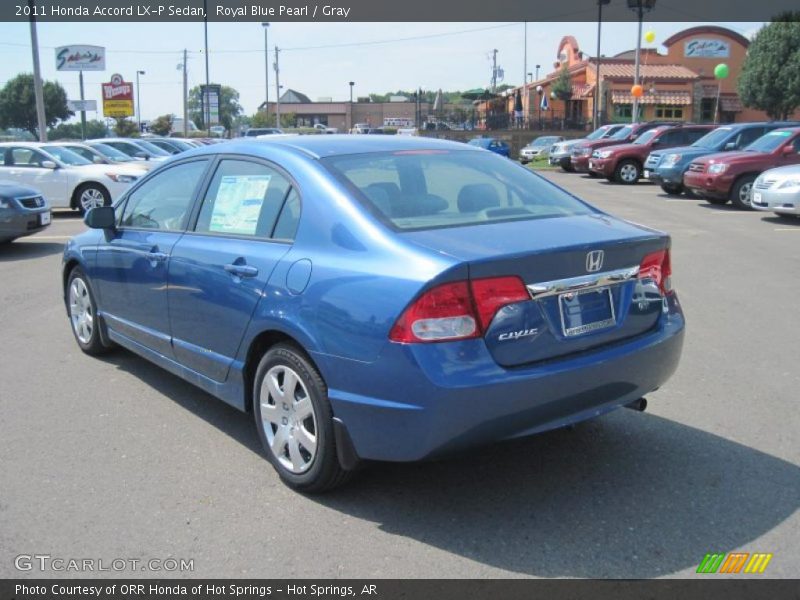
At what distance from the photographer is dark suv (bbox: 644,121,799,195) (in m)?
18.2

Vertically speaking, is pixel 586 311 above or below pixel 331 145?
below

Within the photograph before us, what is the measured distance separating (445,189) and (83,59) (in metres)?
54.5

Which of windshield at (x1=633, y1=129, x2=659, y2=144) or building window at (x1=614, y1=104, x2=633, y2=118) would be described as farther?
building window at (x1=614, y1=104, x2=633, y2=118)

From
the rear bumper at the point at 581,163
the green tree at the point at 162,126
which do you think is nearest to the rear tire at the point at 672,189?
the rear bumper at the point at 581,163

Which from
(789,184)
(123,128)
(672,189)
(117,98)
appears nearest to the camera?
(789,184)

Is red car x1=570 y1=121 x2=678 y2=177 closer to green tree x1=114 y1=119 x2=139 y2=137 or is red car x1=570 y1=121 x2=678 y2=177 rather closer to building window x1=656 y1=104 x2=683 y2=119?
building window x1=656 y1=104 x2=683 y2=119

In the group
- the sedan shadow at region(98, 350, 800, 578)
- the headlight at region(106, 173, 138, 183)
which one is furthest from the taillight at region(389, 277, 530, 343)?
the headlight at region(106, 173, 138, 183)

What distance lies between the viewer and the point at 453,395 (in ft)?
10.2

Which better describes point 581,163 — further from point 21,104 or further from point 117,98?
point 21,104

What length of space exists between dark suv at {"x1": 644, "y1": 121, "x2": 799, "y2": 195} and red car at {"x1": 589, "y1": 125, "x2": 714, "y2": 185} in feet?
10.1

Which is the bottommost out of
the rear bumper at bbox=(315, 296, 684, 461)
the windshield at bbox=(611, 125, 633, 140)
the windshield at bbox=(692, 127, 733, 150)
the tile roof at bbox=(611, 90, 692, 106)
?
the rear bumper at bbox=(315, 296, 684, 461)

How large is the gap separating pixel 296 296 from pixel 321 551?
3.78 ft

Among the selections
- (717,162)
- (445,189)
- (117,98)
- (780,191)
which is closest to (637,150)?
(717,162)

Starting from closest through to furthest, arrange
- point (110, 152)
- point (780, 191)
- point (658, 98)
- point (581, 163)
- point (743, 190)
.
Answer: point (780, 191) < point (743, 190) < point (110, 152) < point (581, 163) < point (658, 98)
